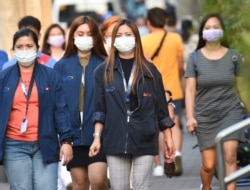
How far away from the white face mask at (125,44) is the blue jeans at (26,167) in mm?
1142

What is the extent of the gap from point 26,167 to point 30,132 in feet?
0.91

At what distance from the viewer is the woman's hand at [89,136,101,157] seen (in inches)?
332

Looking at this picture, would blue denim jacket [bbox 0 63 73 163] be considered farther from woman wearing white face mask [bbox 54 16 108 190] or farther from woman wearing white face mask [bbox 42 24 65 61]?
woman wearing white face mask [bbox 42 24 65 61]

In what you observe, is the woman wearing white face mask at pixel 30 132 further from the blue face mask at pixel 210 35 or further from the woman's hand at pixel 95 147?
the blue face mask at pixel 210 35

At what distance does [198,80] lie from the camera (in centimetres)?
1000

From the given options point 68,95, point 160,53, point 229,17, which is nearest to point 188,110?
point 68,95

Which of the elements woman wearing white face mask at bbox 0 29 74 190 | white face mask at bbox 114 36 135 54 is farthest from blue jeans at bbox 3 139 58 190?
white face mask at bbox 114 36 135 54

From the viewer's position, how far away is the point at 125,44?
8.64 metres

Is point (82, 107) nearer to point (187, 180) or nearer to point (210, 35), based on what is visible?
point (210, 35)

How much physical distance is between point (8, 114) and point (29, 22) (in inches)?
123

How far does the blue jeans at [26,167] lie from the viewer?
8.11 meters

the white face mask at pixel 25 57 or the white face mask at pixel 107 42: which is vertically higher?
the white face mask at pixel 25 57

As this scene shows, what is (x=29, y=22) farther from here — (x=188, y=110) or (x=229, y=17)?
(x=229, y=17)

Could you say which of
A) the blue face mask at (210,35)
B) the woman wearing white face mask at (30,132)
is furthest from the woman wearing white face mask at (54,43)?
the woman wearing white face mask at (30,132)
